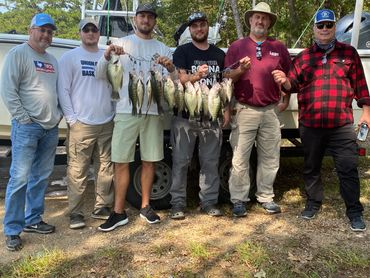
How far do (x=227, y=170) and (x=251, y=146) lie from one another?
634mm

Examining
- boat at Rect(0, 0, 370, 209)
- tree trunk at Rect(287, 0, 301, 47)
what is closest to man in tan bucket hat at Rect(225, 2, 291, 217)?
boat at Rect(0, 0, 370, 209)

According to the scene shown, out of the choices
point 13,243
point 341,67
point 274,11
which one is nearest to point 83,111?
point 13,243

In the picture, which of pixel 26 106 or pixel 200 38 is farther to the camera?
pixel 200 38

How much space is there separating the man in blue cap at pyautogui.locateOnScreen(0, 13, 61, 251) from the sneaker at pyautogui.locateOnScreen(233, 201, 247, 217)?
220 centimetres

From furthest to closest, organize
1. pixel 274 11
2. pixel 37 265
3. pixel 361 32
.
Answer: pixel 274 11
pixel 361 32
pixel 37 265

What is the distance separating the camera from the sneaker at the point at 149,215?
467 centimetres

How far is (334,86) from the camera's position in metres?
4.38

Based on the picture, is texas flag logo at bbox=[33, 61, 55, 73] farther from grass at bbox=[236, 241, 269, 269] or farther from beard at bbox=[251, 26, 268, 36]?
grass at bbox=[236, 241, 269, 269]

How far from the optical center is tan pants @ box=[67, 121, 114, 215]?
4426mm

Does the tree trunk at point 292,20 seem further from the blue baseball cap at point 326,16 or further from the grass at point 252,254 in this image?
the grass at point 252,254

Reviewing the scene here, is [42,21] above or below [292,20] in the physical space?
below

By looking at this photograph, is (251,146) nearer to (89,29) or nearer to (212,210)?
(212,210)

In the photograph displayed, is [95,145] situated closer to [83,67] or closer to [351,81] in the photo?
[83,67]

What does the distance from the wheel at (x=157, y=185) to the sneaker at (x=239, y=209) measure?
0.82m
